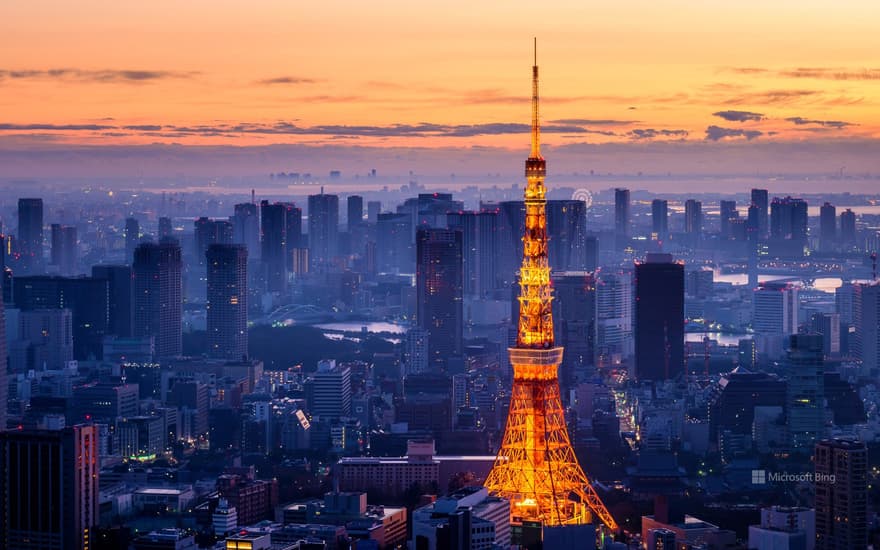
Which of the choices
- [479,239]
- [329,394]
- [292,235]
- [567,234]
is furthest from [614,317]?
[292,235]

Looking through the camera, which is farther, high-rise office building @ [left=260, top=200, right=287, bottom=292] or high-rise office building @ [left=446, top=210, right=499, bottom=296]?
high-rise office building @ [left=260, top=200, right=287, bottom=292]

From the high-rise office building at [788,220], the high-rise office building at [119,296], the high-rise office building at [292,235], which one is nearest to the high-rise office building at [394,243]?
the high-rise office building at [292,235]

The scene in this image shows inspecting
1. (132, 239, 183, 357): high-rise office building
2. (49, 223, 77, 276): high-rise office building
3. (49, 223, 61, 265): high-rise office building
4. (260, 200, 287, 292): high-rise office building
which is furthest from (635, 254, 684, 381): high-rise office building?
(260, 200, 287, 292): high-rise office building

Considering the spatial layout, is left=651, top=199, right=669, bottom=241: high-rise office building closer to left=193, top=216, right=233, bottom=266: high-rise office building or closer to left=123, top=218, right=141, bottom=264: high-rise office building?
left=193, top=216, right=233, bottom=266: high-rise office building

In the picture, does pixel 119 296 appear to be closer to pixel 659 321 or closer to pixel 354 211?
pixel 659 321

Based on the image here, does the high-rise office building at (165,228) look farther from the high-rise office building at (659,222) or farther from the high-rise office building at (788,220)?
the high-rise office building at (788,220)

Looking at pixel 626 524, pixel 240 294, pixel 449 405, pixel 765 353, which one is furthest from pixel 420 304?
pixel 626 524
